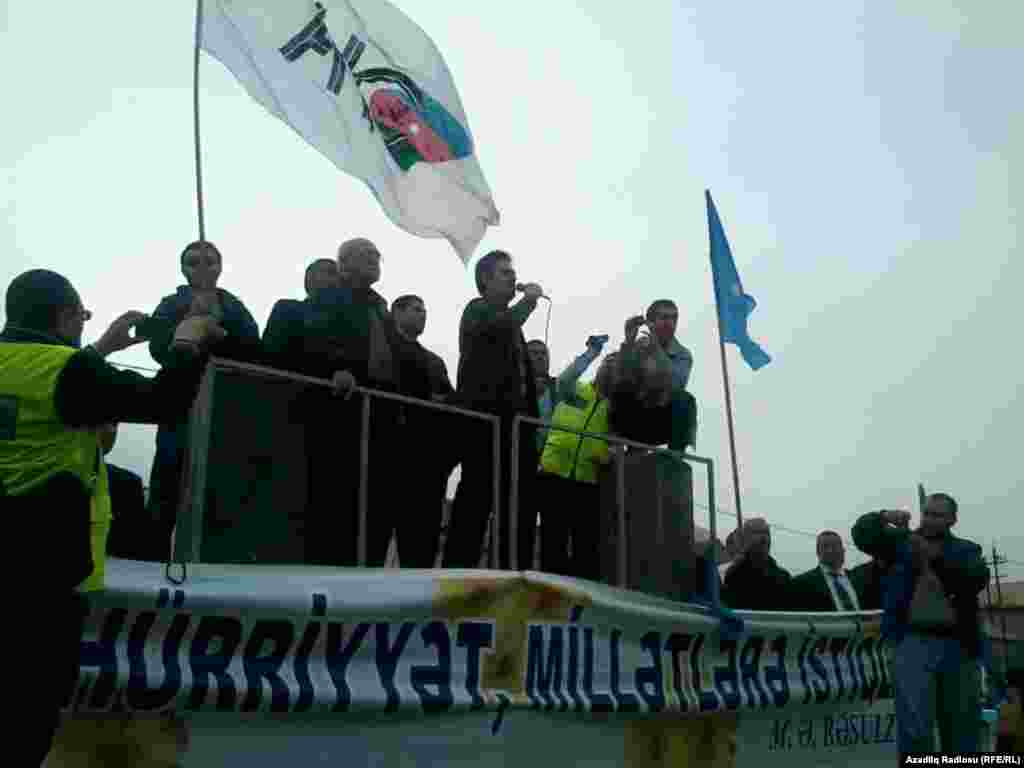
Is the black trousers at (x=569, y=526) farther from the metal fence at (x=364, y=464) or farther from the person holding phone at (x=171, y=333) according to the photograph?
the person holding phone at (x=171, y=333)

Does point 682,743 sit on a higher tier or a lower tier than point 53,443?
lower

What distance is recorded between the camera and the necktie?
953 cm

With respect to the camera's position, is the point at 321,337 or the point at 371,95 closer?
the point at 321,337

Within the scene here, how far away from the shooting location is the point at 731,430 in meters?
9.20

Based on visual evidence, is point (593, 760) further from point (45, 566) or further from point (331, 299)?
point (45, 566)

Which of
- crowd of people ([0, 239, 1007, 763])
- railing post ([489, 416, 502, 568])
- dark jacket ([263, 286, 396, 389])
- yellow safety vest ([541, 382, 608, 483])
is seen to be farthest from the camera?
yellow safety vest ([541, 382, 608, 483])

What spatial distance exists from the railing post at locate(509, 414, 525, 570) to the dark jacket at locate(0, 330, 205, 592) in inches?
106

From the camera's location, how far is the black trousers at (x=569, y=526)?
290 inches

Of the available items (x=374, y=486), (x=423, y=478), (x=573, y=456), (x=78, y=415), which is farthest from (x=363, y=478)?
(x=573, y=456)

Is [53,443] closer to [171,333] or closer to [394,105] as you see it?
[171,333]

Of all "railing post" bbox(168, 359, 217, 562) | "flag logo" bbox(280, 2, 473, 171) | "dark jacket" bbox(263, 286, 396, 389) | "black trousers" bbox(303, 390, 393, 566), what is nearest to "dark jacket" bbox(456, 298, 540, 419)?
"dark jacket" bbox(263, 286, 396, 389)

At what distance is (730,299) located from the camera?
10.3 m

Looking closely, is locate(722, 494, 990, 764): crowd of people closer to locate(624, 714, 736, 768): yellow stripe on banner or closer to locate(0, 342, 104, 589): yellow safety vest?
locate(624, 714, 736, 768): yellow stripe on banner

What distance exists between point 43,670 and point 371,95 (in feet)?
13.5
